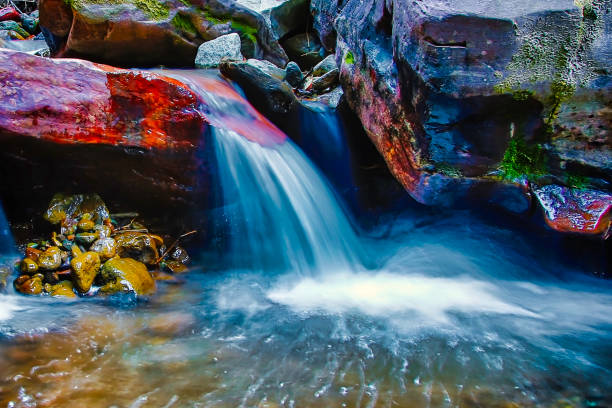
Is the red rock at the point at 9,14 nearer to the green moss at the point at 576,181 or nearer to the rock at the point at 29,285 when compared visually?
the rock at the point at 29,285

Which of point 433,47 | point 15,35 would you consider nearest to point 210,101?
point 433,47

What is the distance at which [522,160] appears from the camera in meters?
4.18

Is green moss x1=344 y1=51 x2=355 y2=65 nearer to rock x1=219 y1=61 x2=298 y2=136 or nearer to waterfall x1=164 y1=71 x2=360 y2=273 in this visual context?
rock x1=219 y1=61 x2=298 y2=136

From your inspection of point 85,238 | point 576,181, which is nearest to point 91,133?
point 85,238

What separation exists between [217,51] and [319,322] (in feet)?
21.5

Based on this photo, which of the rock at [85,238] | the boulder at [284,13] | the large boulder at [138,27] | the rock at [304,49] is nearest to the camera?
the rock at [85,238]

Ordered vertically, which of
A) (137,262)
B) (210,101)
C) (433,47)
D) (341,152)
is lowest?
(137,262)

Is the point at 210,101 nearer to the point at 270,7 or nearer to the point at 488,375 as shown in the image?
the point at 488,375

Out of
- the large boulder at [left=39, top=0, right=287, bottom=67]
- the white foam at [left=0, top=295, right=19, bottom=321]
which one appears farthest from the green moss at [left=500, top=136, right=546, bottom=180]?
the large boulder at [left=39, top=0, right=287, bottom=67]

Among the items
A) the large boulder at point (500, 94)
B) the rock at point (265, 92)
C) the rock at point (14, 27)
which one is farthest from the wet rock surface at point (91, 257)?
the rock at point (14, 27)

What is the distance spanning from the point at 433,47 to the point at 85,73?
4093 millimetres

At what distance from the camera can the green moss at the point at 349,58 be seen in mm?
6132

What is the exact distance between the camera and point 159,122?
4578mm

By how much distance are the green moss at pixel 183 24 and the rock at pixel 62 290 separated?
6.20 m
